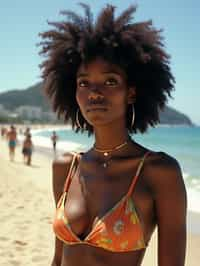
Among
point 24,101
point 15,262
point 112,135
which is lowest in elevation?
point 24,101

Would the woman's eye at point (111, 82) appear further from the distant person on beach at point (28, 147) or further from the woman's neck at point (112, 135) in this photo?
the distant person on beach at point (28, 147)

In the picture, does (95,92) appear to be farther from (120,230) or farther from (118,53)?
(120,230)

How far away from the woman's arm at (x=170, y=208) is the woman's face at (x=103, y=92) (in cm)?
30

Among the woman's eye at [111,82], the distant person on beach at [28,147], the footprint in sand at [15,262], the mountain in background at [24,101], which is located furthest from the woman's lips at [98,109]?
the mountain in background at [24,101]

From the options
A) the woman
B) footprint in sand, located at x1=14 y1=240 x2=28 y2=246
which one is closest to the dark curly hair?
the woman

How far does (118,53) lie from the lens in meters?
1.83

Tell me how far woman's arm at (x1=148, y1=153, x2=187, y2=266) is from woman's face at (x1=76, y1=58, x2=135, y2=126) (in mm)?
303

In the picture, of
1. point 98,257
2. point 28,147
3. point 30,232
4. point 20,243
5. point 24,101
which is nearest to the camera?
point 98,257

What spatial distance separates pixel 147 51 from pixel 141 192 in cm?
66

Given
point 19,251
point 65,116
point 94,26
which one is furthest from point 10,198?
point 94,26

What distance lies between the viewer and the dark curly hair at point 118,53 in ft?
6.07

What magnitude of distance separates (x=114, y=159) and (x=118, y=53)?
0.48 m

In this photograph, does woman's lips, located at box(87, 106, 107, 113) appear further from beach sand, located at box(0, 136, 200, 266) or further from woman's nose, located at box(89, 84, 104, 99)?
beach sand, located at box(0, 136, 200, 266)

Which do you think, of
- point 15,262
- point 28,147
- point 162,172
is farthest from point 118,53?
point 28,147
